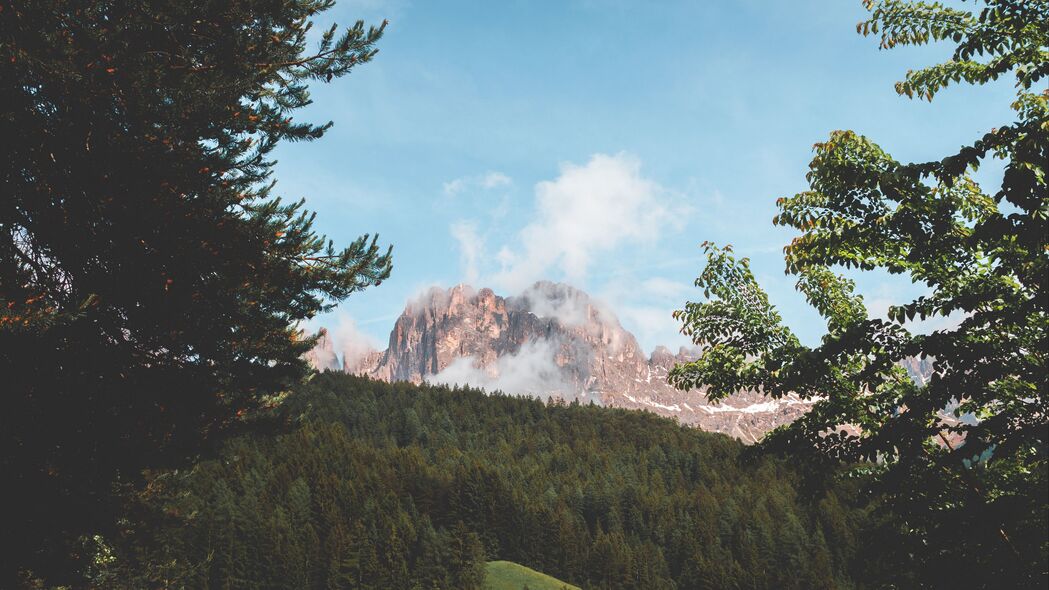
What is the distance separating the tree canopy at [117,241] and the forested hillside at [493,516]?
129ft

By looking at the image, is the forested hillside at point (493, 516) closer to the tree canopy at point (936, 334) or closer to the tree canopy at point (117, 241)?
the tree canopy at point (117, 241)

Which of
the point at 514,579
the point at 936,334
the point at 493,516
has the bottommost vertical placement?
the point at 514,579

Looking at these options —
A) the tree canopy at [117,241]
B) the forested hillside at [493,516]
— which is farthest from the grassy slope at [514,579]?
the tree canopy at [117,241]

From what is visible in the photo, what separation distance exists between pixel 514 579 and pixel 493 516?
1761 centimetres

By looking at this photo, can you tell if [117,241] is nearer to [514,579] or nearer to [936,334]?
[936,334]

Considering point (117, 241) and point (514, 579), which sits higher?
point (117, 241)

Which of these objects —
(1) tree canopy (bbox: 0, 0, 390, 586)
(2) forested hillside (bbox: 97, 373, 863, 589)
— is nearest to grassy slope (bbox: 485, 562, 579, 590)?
(2) forested hillside (bbox: 97, 373, 863, 589)

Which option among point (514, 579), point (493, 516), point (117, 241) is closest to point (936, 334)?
point (117, 241)

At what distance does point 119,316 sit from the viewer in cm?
904

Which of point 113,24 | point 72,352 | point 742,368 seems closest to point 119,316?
point 72,352

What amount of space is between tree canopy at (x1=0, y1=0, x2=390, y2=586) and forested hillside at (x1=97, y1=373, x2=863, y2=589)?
39402 millimetres

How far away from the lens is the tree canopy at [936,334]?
5133 mm

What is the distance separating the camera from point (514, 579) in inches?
2803

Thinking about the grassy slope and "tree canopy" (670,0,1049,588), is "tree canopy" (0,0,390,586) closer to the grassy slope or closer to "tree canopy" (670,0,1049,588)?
"tree canopy" (670,0,1049,588)
